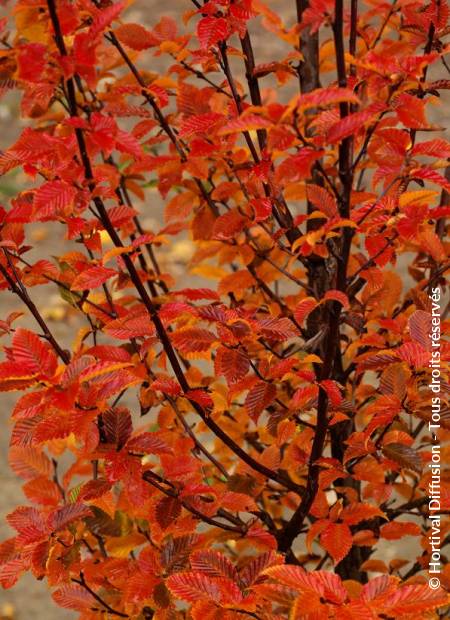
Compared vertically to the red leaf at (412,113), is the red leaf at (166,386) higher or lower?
lower

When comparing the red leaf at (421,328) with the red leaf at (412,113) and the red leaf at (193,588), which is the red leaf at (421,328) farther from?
the red leaf at (193,588)

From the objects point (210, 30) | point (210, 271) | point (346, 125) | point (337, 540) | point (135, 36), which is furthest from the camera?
point (210, 271)

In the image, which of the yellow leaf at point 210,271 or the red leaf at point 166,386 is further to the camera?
the yellow leaf at point 210,271

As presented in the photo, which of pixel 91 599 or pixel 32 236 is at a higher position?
pixel 32 236

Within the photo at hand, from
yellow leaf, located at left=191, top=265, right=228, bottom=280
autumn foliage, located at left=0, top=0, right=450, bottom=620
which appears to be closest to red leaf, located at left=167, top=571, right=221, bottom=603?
autumn foliage, located at left=0, top=0, right=450, bottom=620

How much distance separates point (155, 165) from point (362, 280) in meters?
0.42

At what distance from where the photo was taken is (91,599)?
141 centimetres

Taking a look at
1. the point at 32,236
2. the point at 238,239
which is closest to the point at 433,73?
the point at 32,236

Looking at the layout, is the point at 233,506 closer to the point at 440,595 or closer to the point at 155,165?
the point at 440,595

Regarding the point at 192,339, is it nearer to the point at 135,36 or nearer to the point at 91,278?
the point at 91,278

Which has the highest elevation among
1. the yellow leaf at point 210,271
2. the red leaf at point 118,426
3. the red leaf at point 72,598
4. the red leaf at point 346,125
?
the yellow leaf at point 210,271

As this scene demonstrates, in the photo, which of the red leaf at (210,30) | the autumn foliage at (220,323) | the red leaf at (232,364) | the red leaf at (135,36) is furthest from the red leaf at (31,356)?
the red leaf at (135,36)

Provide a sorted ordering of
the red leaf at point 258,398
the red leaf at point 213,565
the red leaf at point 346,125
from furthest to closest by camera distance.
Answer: the red leaf at point 258,398, the red leaf at point 213,565, the red leaf at point 346,125

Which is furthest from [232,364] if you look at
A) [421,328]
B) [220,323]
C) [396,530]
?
[396,530]
